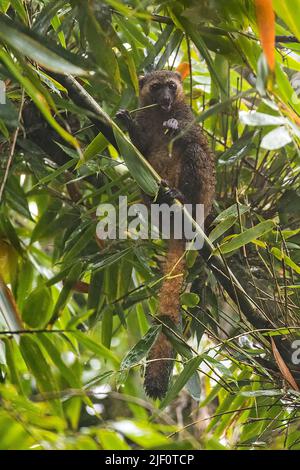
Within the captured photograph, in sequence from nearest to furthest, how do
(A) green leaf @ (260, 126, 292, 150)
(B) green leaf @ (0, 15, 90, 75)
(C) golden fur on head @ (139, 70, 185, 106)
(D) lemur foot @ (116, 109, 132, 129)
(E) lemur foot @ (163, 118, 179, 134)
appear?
(B) green leaf @ (0, 15, 90, 75), (A) green leaf @ (260, 126, 292, 150), (D) lemur foot @ (116, 109, 132, 129), (E) lemur foot @ (163, 118, 179, 134), (C) golden fur on head @ (139, 70, 185, 106)

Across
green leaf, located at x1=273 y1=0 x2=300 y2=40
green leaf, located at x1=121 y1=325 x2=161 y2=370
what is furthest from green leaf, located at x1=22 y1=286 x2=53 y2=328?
green leaf, located at x1=273 y1=0 x2=300 y2=40

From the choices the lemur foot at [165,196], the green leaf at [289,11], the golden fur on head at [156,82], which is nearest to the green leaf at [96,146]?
the lemur foot at [165,196]

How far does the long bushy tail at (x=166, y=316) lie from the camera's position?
6.60 ft

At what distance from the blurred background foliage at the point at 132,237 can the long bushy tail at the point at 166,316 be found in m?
0.04

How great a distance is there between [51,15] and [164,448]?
972 millimetres

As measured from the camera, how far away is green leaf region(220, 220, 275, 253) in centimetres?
192

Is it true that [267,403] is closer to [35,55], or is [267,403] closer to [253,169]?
[253,169]

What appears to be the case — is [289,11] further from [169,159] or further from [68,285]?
[169,159]

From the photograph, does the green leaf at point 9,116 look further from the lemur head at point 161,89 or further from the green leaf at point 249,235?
the lemur head at point 161,89

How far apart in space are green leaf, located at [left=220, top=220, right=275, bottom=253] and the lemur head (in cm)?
96

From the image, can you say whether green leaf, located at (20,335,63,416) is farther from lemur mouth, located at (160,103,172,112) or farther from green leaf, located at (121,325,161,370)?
lemur mouth, located at (160,103,172,112)

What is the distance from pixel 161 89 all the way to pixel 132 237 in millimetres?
674

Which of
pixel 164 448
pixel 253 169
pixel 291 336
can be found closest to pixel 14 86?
pixel 253 169

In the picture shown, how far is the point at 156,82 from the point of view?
9.31 ft
